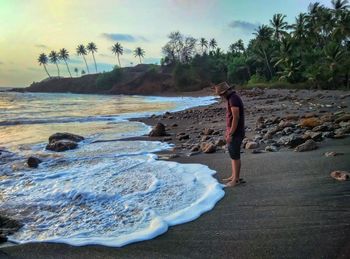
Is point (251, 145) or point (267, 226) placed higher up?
point (267, 226)

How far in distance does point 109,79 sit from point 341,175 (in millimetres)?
119339

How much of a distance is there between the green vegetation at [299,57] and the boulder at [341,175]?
41.1 m

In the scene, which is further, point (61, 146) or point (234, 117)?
point (61, 146)

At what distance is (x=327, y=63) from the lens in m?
49.9

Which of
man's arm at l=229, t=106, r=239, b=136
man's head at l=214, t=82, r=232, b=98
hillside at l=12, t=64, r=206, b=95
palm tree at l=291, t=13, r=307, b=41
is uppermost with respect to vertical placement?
palm tree at l=291, t=13, r=307, b=41

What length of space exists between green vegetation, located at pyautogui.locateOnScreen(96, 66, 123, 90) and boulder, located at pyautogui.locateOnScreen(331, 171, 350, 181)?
117 metres

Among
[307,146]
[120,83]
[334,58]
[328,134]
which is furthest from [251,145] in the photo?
[120,83]

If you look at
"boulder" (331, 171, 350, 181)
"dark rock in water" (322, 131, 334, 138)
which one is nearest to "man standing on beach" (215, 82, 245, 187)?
"boulder" (331, 171, 350, 181)

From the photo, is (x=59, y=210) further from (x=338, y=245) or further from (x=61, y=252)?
(x=338, y=245)

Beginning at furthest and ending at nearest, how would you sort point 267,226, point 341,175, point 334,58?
point 334,58 → point 341,175 → point 267,226

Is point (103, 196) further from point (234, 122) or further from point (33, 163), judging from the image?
point (33, 163)

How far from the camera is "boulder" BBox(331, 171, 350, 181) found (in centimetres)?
586

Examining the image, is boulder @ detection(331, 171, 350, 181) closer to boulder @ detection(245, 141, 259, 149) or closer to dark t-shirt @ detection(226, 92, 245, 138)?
dark t-shirt @ detection(226, 92, 245, 138)

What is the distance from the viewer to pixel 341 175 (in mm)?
5941
